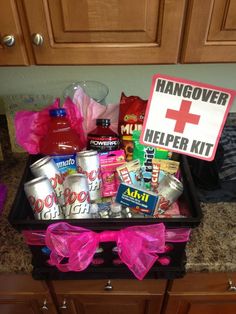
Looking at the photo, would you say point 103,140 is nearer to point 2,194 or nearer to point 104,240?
point 104,240

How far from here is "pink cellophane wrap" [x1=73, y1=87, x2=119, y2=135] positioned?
0.86 meters

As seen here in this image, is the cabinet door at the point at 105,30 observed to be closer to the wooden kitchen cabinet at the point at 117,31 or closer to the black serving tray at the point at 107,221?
the wooden kitchen cabinet at the point at 117,31

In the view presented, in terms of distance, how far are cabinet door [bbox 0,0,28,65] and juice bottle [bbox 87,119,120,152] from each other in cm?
27

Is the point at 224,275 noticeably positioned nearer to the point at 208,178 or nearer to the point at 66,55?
the point at 208,178

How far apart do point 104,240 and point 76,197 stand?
0.41 ft

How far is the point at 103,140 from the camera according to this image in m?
0.76

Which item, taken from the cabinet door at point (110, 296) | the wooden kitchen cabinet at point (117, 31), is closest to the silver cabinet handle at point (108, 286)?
the cabinet door at point (110, 296)

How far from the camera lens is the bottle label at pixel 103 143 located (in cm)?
76

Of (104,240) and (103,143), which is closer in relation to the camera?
(104,240)

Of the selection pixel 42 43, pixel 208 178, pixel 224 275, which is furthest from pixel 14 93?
pixel 224 275

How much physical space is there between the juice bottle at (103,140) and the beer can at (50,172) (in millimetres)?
129

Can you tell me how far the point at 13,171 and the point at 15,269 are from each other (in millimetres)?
394

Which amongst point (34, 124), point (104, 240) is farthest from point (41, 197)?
point (34, 124)

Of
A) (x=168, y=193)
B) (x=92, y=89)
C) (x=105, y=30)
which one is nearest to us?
(x=105, y=30)
